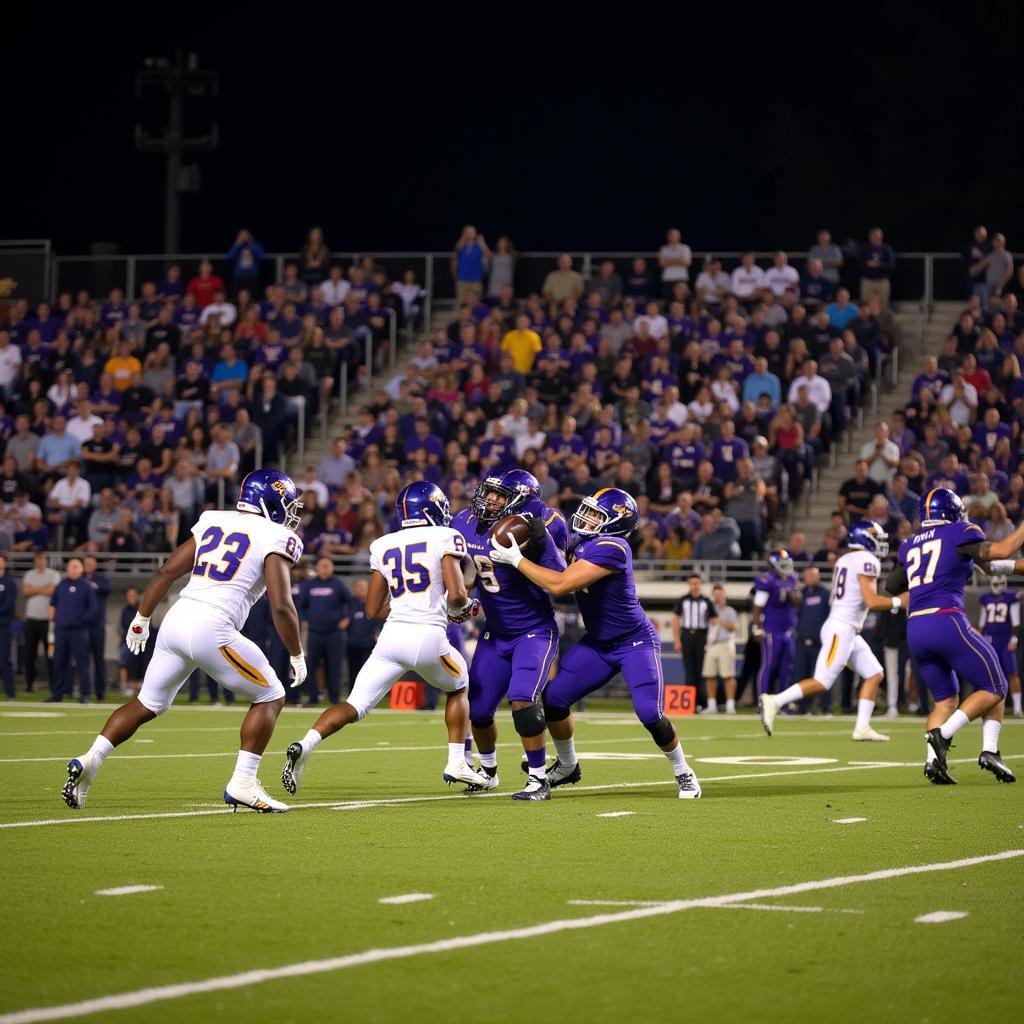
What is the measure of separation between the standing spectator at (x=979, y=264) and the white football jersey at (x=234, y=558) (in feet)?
58.8

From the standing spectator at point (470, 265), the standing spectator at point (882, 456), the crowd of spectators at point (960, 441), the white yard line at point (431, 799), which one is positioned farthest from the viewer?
the standing spectator at point (470, 265)

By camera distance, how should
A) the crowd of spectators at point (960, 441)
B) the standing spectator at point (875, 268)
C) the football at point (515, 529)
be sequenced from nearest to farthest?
the football at point (515, 529), the crowd of spectators at point (960, 441), the standing spectator at point (875, 268)

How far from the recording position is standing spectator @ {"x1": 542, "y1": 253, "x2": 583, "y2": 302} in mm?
26594

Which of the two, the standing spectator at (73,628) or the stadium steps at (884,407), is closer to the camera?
the standing spectator at (73,628)

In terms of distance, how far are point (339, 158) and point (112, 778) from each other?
28.7 m

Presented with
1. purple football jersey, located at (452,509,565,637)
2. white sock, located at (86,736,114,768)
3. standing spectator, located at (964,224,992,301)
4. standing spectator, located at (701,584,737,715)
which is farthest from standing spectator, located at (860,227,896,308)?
white sock, located at (86,736,114,768)

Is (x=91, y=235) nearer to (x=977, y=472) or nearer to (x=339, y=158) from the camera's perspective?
(x=339, y=158)

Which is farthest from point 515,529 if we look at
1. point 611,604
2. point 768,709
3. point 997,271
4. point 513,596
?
point 997,271

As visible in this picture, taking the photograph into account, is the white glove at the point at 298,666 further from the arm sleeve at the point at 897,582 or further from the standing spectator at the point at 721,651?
the standing spectator at the point at 721,651

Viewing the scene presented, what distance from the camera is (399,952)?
551cm

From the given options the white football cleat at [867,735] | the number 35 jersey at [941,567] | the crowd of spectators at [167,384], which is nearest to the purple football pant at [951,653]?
the number 35 jersey at [941,567]

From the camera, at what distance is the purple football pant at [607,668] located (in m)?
9.96

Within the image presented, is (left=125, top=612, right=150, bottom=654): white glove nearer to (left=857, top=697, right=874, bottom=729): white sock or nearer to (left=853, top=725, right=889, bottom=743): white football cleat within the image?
(left=853, top=725, right=889, bottom=743): white football cleat

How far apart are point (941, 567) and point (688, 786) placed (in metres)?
2.44
